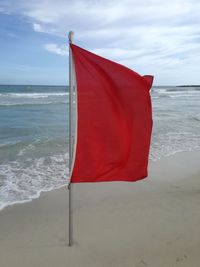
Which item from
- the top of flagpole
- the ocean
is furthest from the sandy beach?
the top of flagpole

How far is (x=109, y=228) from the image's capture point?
4.29 metres

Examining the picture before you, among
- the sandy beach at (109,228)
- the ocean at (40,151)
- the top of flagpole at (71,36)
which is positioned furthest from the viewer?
the ocean at (40,151)

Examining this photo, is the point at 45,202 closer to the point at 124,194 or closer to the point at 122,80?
the point at 124,194

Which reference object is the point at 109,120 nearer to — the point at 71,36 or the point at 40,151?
the point at 71,36

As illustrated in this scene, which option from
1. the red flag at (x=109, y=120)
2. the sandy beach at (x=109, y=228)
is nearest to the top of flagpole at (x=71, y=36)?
the red flag at (x=109, y=120)

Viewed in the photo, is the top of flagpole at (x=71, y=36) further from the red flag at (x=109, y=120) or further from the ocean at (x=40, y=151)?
the ocean at (x=40, y=151)

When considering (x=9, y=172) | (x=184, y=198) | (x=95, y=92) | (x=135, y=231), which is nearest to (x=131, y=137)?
(x=95, y=92)

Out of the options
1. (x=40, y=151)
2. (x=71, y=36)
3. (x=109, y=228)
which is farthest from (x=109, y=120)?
(x=40, y=151)

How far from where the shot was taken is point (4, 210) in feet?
16.6

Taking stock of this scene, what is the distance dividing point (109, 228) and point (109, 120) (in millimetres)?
1650

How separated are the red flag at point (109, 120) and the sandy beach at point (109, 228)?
0.91 meters

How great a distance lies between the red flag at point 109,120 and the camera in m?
3.36

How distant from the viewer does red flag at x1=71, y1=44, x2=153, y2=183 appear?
336 cm

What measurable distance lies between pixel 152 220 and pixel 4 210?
2.35m
